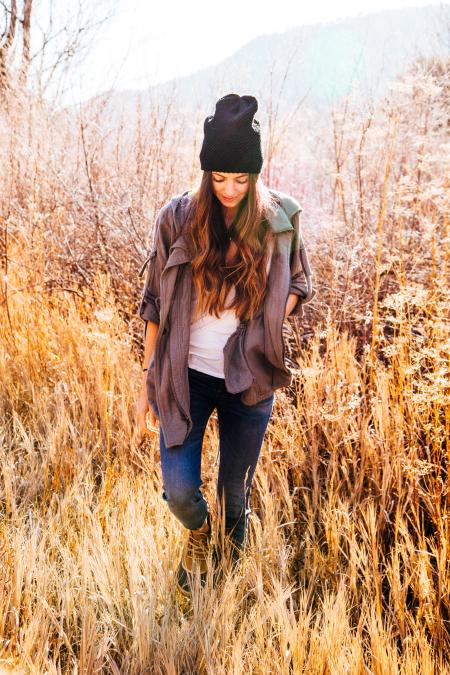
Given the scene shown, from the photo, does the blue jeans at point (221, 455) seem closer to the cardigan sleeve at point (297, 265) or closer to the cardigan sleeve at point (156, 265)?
the cardigan sleeve at point (156, 265)

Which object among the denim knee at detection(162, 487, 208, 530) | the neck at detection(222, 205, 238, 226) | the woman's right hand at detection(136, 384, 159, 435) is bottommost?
the denim knee at detection(162, 487, 208, 530)

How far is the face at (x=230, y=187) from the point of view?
1.72 meters

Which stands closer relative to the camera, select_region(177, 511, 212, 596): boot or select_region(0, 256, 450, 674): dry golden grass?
select_region(0, 256, 450, 674): dry golden grass

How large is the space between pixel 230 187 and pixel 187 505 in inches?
37.7

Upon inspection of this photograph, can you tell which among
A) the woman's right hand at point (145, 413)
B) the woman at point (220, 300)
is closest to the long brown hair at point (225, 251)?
the woman at point (220, 300)

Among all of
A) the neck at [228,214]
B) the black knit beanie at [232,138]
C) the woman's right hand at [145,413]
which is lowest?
the woman's right hand at [145,413]

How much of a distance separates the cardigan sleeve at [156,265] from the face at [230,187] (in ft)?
0.58

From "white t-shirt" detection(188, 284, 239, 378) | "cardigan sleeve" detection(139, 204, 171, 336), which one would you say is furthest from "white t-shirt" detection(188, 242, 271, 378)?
"cardigan sleeve" detection(139, 204, 171, 336)

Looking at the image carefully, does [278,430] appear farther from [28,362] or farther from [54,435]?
[28,362]

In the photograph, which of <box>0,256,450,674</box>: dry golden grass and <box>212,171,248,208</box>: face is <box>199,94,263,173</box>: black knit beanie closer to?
<box>212,171,248,208</box>: face

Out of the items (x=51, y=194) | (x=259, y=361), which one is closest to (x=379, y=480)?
(x=259, y=361)

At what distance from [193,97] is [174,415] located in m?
3.49

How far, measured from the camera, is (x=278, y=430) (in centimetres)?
242

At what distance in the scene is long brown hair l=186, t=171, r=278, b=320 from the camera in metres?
1.72
